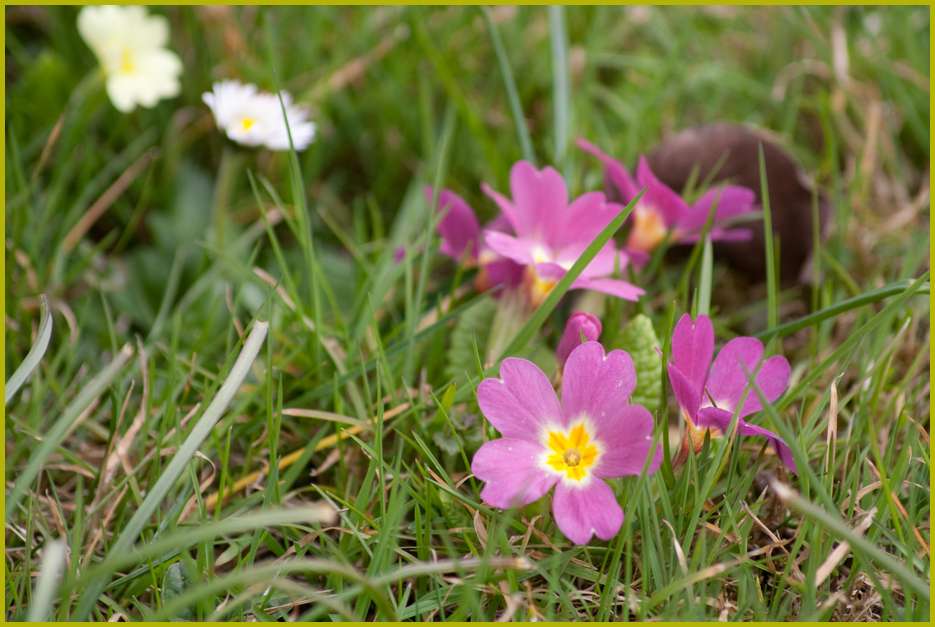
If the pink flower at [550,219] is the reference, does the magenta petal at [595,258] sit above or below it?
below

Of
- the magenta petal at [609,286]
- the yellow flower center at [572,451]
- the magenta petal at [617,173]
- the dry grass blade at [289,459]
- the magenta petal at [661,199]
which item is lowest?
the dry grass blade at [289,459]

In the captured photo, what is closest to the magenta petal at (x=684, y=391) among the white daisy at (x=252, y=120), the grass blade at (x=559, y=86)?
the grass blade at (x=559, y=86)

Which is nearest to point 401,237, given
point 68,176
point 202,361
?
point 202,361

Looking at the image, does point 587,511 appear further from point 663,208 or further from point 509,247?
point 663,208

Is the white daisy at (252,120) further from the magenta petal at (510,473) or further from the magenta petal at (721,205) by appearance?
the magenta petal at (510,473)

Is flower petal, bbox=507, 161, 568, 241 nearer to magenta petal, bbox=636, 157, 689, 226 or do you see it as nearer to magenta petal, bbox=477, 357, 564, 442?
magenta petal, bbox=636, 157, 689, 226

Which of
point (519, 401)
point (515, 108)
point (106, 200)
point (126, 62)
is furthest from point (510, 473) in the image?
point (126, 62)
